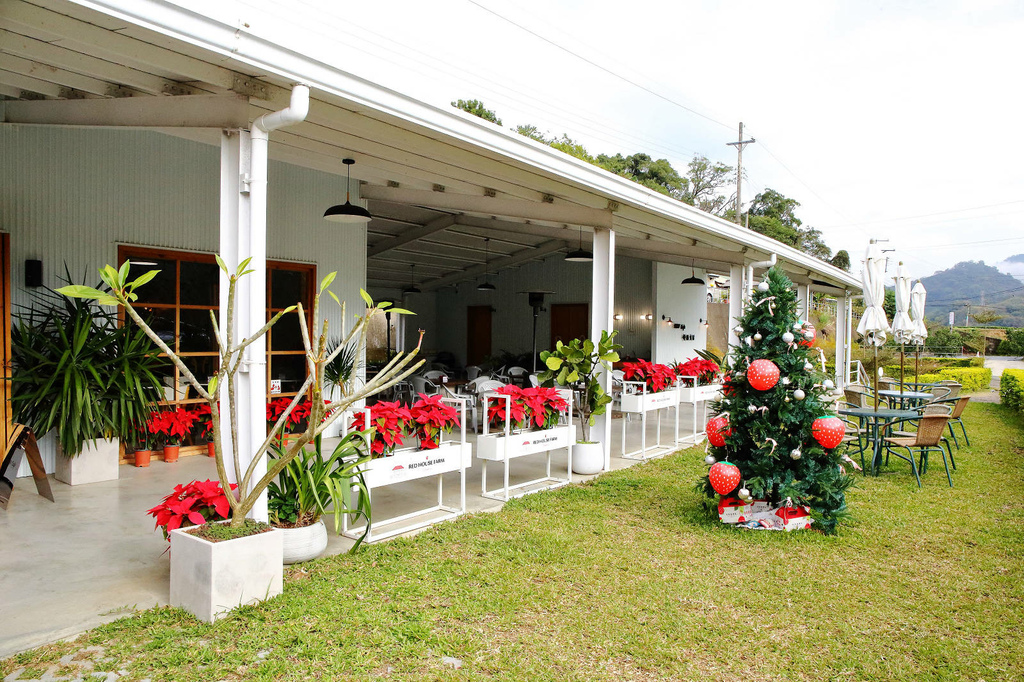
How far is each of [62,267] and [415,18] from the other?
2348 cm

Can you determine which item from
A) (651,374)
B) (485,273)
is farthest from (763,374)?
(485,273)

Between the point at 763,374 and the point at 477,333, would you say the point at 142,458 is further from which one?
the point at 477,333

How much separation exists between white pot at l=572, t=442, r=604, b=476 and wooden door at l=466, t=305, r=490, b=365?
9.95m

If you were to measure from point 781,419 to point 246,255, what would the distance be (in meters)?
3.52

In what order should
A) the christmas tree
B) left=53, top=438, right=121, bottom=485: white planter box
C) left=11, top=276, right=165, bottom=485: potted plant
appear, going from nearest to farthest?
the christmas tree → left=11, top=276, right=165, bottom=485: potted plant → left=53, top=438, right=121, bottom=485: white planter box

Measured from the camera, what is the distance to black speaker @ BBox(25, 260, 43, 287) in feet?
17.0

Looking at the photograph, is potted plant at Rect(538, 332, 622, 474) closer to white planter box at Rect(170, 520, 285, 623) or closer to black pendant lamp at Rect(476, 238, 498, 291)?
white planter box at Rect(170, 520, 285, 623)

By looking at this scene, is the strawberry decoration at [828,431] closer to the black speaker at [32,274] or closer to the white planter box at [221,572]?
the white planter box at [221,572]

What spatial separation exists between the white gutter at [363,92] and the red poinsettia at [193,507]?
194cm

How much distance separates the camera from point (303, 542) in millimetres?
3471

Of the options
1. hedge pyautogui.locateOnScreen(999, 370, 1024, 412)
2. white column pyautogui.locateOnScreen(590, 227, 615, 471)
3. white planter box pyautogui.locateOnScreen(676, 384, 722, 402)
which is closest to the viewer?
white column pyautogui.locateOnScreen(590, 227, 615, 471)

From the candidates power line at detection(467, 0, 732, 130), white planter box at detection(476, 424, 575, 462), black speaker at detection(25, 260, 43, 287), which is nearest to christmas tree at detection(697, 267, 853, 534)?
white planter box at detection(476, 424, 575, 462)

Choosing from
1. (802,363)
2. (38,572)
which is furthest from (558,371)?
(38,572)

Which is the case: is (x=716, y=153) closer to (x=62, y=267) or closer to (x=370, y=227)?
(x=370, y=227)
